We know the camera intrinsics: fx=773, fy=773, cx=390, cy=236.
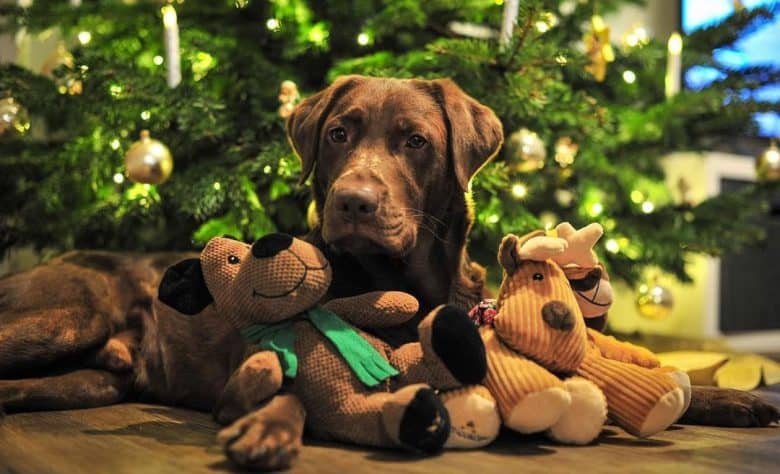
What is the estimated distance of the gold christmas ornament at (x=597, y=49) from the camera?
323 centimetres

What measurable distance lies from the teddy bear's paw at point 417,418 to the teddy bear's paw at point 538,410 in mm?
158

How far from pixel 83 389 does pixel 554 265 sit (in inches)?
60.2

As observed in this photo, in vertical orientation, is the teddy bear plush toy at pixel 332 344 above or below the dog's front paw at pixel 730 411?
above

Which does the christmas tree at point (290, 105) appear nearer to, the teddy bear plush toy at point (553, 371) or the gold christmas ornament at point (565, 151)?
the gold christmas ornament at point (565, 151)

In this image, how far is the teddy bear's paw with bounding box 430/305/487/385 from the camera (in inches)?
62.2

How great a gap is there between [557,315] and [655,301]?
2.17 m

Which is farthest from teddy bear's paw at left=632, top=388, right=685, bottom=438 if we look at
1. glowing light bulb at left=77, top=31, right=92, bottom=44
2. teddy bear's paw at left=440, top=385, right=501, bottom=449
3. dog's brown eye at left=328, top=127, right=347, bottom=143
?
glowing light bulb at left=77, top=31, right=92, bottom=44

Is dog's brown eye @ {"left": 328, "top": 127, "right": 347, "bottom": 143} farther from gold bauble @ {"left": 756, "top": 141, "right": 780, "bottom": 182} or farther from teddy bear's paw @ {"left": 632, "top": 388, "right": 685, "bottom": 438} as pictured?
gold bauble @ {"left": 756, "top": 141, "right": 780, "bottom": 182}

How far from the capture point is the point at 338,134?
7.41ft

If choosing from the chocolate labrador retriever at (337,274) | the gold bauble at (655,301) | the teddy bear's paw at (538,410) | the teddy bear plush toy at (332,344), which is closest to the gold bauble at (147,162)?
the chocolate labrador retriever at (337,274)

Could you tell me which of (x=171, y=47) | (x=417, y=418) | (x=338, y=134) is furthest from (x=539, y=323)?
(x=171, y=47)

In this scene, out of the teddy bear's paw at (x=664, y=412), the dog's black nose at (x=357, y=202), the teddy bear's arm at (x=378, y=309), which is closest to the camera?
the teddy bear's paw at (x=664, y=412)

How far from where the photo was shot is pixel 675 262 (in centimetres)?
370

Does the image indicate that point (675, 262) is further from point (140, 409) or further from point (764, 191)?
point (140, 409)
